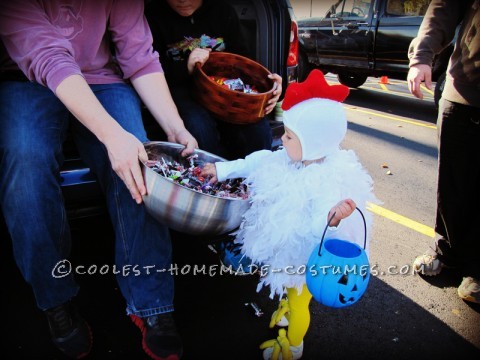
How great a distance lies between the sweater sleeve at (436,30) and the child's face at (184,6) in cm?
125

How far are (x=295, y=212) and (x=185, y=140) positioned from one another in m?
0.70

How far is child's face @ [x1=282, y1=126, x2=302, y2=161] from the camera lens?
1492 mm

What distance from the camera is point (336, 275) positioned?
1220 mm

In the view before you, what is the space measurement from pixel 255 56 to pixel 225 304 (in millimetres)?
1553

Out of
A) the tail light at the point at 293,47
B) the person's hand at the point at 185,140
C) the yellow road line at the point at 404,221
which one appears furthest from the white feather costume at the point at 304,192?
the yellow road line at the point at 404,221

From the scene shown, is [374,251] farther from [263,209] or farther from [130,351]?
[130,351]

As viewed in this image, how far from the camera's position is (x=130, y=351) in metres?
1.70

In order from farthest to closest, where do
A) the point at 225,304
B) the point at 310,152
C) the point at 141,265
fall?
the point at 225,304 < the point at 141,265 < the point at 310,152

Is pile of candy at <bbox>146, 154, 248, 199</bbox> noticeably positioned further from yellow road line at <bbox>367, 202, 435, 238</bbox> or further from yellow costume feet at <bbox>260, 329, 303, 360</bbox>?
yellow road line at <bbox>367, 202, 435, 238</bbox>

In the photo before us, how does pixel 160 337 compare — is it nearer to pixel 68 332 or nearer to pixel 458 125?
pixel 68 332

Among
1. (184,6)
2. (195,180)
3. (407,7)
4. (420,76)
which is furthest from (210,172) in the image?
(407,7)

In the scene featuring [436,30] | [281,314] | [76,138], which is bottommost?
[281,314]

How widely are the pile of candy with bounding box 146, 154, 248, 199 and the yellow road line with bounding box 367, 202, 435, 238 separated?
1.59m

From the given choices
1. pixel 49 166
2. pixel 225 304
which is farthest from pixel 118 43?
pixel 225 304
